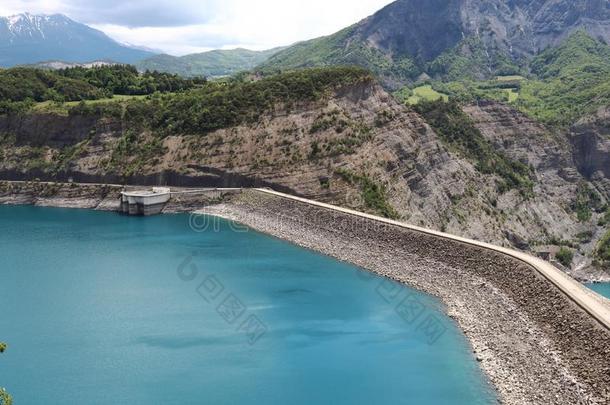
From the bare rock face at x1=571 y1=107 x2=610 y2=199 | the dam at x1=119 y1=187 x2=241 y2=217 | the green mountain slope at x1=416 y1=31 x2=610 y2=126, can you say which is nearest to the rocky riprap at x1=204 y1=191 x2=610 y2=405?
the dam at x1=119 y1=187 x2=241 y2=217

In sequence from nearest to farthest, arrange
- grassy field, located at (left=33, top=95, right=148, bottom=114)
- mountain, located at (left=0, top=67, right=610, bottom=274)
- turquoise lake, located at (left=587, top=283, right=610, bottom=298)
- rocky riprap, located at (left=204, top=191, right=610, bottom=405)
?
rocky riprap, located at (left=204, top=191, right=610, bottom=405), turquoise lake, located at (left=587, top=283, right=610, bottom=298), mountain, located at (left=0, top=67, right=610, bottom=274), grassy field, located at (left=33, top=95, right=148, bottom=114)

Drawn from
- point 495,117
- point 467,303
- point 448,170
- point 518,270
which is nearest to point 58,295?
point 467,303

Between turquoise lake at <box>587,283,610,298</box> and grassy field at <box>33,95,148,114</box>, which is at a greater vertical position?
grassy field at <box>33,95,148,114</box>

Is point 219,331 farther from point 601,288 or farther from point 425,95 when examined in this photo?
point 425,95

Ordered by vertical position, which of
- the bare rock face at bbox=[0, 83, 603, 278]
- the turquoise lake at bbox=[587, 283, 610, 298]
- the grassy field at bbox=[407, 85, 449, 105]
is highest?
the grassy field at bbox=[407, 85, 449, 105]

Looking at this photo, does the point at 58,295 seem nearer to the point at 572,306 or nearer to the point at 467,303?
the point at 467,303

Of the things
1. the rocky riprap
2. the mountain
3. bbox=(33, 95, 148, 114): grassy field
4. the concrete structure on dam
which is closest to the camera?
the rocky riprap

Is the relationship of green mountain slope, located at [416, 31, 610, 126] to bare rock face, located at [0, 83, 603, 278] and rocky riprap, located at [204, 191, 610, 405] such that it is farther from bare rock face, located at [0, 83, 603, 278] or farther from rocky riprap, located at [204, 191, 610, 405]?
rocky riprap, located at [204, 191, 610, 405]
